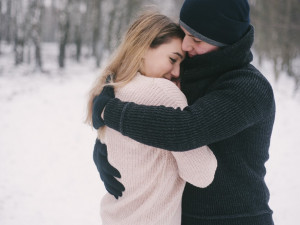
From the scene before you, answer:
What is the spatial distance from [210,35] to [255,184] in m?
0.87

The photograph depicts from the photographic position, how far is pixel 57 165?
17.8 ft

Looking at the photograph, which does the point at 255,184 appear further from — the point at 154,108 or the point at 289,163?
the point at 289,163

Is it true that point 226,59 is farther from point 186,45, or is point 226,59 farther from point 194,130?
point 194,130

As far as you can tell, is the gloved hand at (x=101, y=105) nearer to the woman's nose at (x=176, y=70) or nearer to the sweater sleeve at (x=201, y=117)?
the sweater sleeve at (x=201, y=117)

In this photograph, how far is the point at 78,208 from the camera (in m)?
4.22

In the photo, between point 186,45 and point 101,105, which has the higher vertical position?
point 186,45

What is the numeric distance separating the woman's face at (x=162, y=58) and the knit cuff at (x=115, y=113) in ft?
1.50

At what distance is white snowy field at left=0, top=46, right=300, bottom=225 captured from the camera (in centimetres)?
414

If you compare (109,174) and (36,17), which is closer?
(109,174)

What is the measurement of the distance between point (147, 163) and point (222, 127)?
43 cm

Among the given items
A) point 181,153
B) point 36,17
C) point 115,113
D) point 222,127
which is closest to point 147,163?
point 181,153

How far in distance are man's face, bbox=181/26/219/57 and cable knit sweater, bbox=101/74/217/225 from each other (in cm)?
38

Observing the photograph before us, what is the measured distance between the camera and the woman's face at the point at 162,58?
1755 millimetres

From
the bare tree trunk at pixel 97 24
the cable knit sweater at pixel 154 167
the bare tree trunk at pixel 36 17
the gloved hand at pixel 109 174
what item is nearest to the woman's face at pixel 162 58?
the cable knit sweater at pixel 154 167
